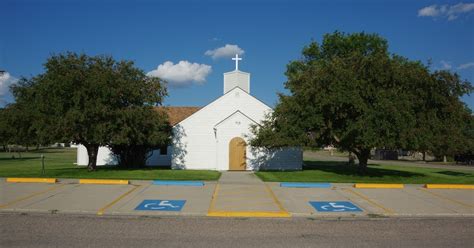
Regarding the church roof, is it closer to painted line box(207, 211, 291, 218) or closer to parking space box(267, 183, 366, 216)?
parking space box(267, 183, 366, 216)

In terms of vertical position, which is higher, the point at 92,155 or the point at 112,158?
the point at 92,155

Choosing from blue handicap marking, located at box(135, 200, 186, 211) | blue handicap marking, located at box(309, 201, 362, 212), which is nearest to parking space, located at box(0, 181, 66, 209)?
blue handicap marking, located at box(135, 200, 186, 211)

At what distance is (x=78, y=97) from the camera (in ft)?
76.7

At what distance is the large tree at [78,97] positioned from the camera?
2339 cm

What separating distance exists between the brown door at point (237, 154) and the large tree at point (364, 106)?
4405 millimetres

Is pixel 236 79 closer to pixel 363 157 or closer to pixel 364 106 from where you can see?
pixel 363 157

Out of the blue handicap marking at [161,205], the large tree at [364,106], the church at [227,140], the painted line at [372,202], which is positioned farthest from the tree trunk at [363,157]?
the blue handicap marking at [161,205]

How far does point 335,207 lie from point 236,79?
873 inches

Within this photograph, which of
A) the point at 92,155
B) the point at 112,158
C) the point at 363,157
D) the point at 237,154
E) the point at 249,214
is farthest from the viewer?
the point at 112,158

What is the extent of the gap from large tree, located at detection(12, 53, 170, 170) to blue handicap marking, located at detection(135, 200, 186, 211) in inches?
428

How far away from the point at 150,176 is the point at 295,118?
8138 mm

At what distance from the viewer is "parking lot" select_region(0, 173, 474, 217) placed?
40.6ft

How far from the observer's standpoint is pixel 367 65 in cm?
2306

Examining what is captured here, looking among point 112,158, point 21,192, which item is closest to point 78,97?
point 21,192
